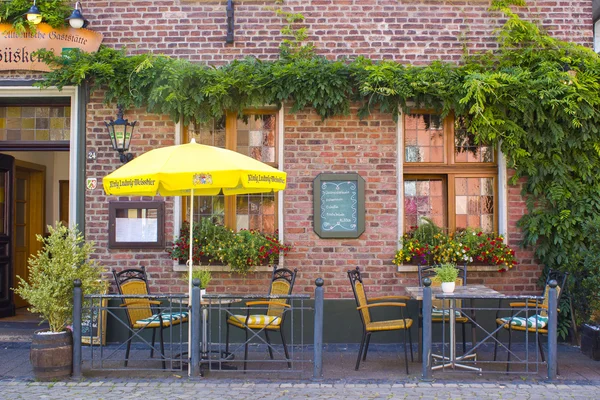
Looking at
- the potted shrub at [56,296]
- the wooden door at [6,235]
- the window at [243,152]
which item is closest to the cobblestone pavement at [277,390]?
the potted shrub at [56,296]

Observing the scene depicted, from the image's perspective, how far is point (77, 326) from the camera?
6152 millimetres

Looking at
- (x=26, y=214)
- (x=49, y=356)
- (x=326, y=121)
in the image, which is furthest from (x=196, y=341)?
(x=26, y=214)

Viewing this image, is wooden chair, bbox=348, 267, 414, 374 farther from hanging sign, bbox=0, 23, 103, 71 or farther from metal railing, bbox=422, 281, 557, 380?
hanging sign, bbox=0, 23, 103, 71

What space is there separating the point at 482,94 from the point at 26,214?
7458mm

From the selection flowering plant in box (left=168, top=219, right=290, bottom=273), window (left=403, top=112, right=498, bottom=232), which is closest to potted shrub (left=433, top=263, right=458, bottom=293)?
window (left=403, top=112, right=498, bottom=232)

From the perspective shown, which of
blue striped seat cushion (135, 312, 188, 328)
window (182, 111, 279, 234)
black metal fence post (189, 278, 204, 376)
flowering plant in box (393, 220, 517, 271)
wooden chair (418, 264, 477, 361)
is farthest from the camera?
window (182, 111, 279, 234)

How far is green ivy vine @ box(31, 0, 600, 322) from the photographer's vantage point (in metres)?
7.55

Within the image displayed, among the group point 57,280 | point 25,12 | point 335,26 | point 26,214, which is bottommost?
point 57,280

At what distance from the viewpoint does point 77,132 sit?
8094 millimetres

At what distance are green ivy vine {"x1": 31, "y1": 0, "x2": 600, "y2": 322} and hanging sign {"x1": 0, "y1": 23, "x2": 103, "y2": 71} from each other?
0.27 meters

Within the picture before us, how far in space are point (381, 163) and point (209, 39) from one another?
271 cm

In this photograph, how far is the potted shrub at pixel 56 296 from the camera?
6.12 meters

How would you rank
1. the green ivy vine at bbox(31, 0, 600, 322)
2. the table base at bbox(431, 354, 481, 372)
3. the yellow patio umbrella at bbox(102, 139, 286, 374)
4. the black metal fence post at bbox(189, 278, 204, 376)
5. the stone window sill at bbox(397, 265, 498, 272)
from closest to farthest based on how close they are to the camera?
the yellow patio umbrella at bbox(102, 139, 286, 374), the black metal fence post at bbox(189, 278, 204, 376), the table base at bbox(431, 354, 481, 372), the green ivy vine at bbox(31, 0, 600, 322), the stone window sill at bbox(397, 265, 498, 272)

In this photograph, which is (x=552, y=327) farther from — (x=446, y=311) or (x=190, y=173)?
(x=190, y=173)
